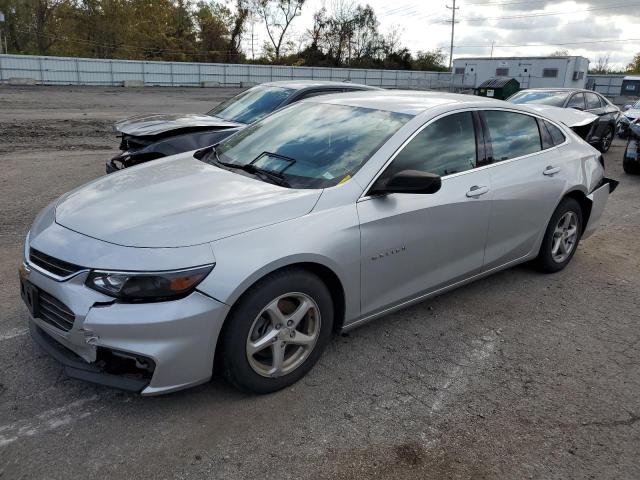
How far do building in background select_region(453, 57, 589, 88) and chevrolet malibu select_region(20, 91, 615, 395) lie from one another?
35308 millimetres

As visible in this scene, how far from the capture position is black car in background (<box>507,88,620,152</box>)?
12.8 meters

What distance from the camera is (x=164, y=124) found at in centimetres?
691

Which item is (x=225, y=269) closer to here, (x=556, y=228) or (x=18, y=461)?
(x=18, y=461)

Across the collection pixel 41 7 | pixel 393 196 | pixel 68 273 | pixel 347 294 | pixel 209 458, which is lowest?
pixel 209 458

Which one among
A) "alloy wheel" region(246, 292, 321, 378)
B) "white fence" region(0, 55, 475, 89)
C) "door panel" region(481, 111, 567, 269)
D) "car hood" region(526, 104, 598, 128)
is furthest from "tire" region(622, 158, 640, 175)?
"white fence" region(0, 55, 475, 89)

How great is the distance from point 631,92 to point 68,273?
45952 mm

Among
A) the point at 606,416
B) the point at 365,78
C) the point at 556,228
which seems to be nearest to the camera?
the point at 606,416

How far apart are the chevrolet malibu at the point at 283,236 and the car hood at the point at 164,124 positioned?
8.61ft

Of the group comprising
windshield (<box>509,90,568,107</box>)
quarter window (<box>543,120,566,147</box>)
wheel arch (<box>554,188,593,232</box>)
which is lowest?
wheel arch (<box>554,188,593,232</box>)

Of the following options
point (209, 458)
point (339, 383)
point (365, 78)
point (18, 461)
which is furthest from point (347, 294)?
point (365, 78)

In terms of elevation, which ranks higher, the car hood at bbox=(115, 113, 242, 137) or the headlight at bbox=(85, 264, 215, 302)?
the car hood at bbox=(115, 113, 242, 137)

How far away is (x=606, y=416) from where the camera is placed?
9.96ft

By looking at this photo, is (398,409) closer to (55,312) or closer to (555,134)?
(55,312)

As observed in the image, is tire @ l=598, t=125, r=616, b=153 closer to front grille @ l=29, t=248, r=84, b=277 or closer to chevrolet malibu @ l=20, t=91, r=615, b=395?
chevrolet malibu @ l=20, t=91, r=615, b=395
